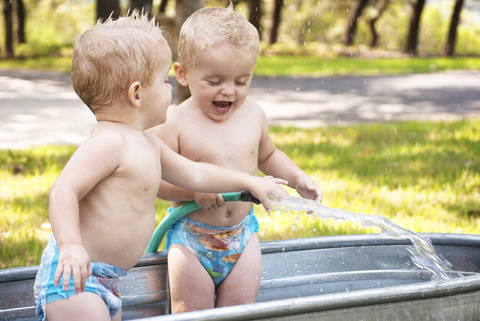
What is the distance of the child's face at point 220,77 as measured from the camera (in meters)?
1.69

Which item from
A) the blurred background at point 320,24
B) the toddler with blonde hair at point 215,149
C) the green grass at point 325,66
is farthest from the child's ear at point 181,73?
the blurred background at point 320,24

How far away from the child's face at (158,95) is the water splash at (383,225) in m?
0.46

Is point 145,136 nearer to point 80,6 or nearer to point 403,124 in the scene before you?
point 403,124

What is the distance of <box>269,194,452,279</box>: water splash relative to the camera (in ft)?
5.48

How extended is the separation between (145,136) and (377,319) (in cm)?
84

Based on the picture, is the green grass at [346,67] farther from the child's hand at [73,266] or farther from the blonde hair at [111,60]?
the child's hand at [73,266]

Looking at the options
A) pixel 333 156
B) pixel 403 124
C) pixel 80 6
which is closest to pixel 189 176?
pixel 333 156

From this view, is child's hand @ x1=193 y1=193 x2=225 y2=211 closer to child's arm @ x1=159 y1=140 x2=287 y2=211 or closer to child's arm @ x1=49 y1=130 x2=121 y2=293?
child's arm @ x1=159 y1=140 x2=287 y2=211

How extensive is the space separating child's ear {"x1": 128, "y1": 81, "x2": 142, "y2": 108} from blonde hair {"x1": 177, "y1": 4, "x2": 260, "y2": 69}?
1.14ft

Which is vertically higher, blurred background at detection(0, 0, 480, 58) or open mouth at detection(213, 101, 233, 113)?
open mouth at detection(213, 101, 233, 113)

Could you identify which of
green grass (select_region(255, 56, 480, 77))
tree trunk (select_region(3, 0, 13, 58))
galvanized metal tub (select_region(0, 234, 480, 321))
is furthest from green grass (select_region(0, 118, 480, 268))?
tree trunk (select_region(3, 0, 13, 58))

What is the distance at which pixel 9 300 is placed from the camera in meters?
1.82

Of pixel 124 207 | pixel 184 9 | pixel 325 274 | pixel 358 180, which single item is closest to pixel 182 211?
pixel 124 207

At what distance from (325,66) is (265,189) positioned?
39.0 ft
